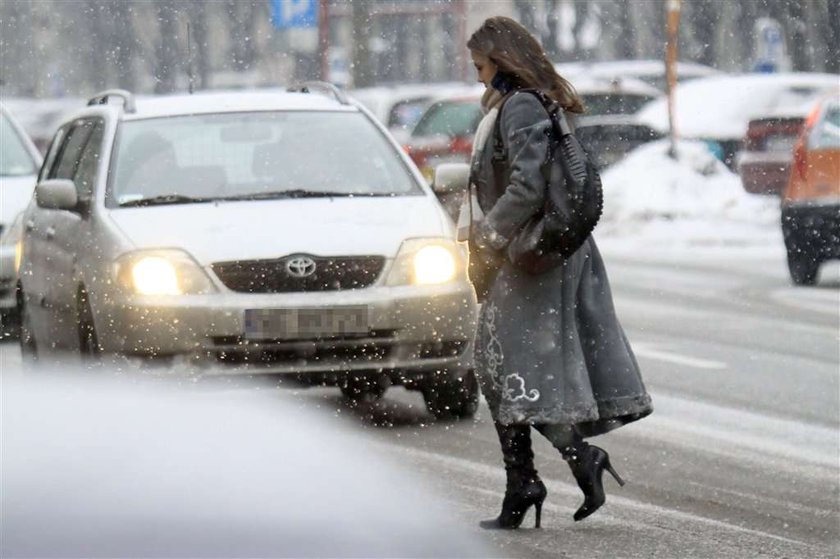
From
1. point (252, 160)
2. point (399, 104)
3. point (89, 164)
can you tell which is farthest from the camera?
point (399, 104)

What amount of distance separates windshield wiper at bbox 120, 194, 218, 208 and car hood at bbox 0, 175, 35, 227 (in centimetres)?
353

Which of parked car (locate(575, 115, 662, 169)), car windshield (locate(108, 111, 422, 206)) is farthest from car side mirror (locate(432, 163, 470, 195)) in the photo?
parked car (locate(575, 115, 662, 169))

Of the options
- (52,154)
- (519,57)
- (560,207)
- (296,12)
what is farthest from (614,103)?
(560,207)

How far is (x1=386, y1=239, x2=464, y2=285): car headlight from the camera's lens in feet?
27.9

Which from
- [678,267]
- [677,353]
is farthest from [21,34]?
[677,353]

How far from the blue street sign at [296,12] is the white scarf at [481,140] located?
2830cm

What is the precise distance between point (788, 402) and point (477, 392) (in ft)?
4.87

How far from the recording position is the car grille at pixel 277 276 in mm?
8320

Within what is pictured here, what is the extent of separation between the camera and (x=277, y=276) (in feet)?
27.3

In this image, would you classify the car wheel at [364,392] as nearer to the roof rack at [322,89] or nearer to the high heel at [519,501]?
the roof rack at [322,89]

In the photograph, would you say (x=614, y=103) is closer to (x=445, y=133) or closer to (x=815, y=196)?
(x=445, y=133)

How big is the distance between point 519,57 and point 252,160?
138 inches

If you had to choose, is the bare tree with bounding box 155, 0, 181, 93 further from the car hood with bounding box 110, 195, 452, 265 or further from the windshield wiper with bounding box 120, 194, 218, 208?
the car hood with bounding box 110, 195, 452, 265

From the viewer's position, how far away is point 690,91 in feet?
97.9
